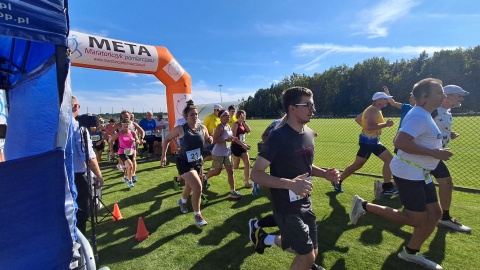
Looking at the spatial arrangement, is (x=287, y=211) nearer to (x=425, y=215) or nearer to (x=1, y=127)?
A: (x=425, y=215)

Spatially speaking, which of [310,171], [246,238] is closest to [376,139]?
[246,238]

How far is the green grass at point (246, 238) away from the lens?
11.0 feet

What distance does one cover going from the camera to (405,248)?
3.26 metres

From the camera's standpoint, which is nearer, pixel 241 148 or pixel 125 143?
pixel 241 148

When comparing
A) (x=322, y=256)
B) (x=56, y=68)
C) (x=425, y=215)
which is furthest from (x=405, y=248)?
(x=56, y=68)

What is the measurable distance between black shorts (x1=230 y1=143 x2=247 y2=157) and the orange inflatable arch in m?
4.80

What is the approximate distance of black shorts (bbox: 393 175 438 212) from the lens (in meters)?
2.99

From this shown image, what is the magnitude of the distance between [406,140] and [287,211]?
61.9 inches

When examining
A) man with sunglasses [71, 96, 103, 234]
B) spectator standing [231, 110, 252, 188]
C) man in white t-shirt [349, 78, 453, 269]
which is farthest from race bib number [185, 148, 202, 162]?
man in white t-shirt [349, 78, 453, 269]

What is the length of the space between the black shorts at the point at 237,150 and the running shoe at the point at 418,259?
3.83m

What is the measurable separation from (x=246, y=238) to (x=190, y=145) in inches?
67.8

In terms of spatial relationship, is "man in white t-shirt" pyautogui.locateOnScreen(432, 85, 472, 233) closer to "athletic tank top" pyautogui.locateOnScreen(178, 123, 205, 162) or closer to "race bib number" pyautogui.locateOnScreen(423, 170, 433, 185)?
"race bib number" pyautogui.locateOnScreen(423, 170, 433, 185)

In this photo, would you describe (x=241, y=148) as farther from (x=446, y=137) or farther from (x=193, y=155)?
(x=446, y=137)

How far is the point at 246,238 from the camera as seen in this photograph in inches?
159
